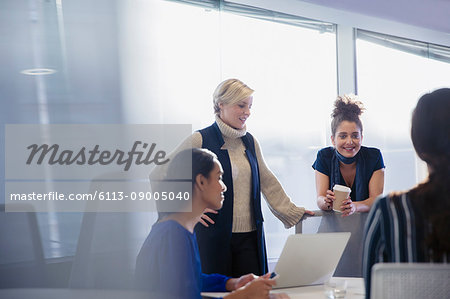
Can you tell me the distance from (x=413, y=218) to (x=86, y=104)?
2273 mm

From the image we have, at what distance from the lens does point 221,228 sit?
2623 mm

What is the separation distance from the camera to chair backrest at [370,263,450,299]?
1.17m

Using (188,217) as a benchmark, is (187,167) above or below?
above

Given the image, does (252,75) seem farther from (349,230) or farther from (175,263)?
(175,263)

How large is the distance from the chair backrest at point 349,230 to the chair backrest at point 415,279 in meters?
1.33

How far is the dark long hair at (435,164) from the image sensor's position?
1.25m

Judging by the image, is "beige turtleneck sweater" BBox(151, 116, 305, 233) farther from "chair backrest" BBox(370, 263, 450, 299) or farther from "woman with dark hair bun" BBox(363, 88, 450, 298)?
"chair backrest" BBox(370, 263, 450, 299)

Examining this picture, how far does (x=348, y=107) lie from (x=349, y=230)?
682 millimetres

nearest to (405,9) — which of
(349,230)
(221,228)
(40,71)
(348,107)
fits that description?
(348,107)

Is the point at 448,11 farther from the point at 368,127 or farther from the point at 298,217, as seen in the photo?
the point at 298,217

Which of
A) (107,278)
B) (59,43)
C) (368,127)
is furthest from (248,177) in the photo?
(368,127)

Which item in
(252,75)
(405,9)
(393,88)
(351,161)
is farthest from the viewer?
(393,88)

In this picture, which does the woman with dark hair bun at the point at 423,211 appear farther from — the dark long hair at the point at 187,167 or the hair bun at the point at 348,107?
the hair bun at the point at 348,107

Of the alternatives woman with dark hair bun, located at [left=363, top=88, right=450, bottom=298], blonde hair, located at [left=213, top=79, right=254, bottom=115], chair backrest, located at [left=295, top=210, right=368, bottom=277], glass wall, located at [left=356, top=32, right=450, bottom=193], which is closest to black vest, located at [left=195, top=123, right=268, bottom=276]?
blonde hair, located at [left=213, top=79, right=254, bottom=115]
